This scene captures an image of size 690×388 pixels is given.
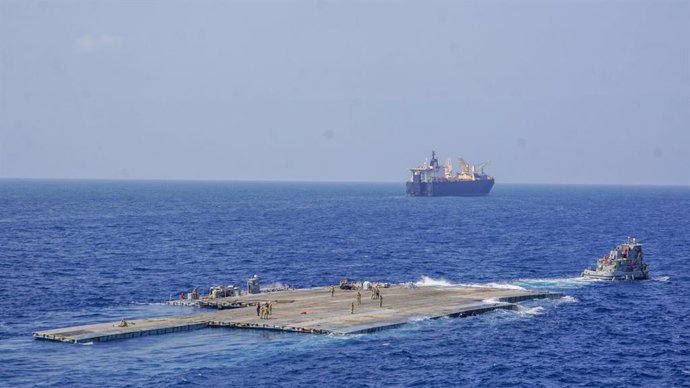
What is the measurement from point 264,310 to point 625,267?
62.7 m

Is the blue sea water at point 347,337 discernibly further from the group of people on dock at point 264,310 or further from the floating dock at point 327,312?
the group of people on dock at point 264,310

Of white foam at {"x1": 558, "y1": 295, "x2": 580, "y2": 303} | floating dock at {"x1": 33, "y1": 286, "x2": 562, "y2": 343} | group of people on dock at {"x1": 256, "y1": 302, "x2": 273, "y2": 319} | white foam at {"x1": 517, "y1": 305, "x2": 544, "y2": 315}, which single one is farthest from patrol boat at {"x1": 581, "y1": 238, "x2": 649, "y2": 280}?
group of people on dock at {"x1": 256, "y1": 302, "x2": 273, "y2": 319}

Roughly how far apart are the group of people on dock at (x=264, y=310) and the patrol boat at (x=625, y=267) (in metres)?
58.6

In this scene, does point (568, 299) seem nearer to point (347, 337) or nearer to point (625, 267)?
point (625, 267)

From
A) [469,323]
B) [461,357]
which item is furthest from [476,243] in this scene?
[461,357]

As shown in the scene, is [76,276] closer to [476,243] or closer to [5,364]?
[5,364]

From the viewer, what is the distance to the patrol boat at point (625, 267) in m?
130

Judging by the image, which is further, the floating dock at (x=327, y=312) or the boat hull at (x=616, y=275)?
the boat hull at (x=616, y=275)

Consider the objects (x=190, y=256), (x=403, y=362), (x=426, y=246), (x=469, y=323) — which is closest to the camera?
(x=403, y=362)

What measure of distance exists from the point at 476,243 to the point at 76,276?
3583 inches

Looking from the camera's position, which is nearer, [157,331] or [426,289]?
[157,331]

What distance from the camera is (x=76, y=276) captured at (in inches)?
5074

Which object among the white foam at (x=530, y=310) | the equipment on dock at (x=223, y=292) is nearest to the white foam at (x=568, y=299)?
the white foam at (x=530, y=310)

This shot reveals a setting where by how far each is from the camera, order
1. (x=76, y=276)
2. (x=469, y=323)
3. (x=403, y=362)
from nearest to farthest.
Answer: (x=403, y=362) < (x=469, y=323) < (x=76, y=276)
